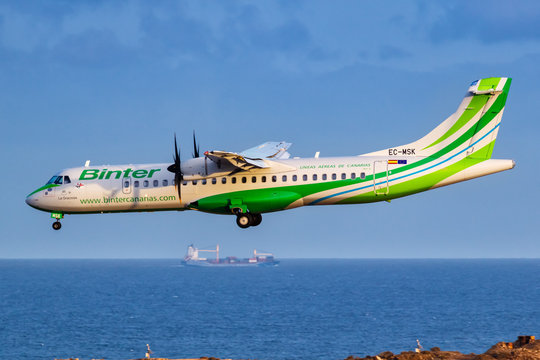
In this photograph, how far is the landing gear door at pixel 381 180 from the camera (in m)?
40.5

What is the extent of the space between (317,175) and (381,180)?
3656mm

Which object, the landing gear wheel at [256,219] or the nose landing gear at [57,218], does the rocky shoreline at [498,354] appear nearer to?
the landing gear wheel at [256,219]

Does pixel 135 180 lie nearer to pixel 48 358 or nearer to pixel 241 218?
pixel 241 218

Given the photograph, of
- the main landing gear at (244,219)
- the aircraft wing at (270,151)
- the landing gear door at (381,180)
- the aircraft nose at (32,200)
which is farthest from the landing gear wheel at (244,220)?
the aircraft nose at (32,200)

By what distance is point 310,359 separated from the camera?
364ft

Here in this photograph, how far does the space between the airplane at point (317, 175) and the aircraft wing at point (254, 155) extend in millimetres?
66

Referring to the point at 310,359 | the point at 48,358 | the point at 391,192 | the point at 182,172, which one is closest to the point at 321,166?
the point at 391,192

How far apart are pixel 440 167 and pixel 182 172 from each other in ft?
48.8

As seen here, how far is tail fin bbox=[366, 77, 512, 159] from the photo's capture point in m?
41.1

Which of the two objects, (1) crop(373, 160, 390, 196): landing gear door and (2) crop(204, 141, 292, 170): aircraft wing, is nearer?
(2) crop(204, 141, 292, 170): aircraft wing

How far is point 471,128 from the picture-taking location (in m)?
41.5

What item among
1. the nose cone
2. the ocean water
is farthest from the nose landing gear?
the ocean water

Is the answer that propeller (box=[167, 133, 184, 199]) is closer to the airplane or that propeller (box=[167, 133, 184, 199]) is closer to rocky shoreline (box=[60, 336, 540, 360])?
the airplane

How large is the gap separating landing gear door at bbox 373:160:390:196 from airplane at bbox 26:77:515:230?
0.06 metres
